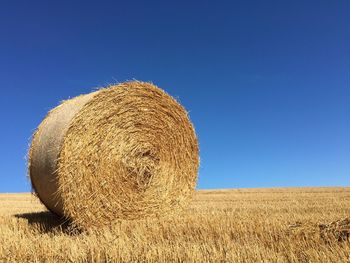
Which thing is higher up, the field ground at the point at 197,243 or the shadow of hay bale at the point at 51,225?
the shadow of hay bale at the point at 51,225

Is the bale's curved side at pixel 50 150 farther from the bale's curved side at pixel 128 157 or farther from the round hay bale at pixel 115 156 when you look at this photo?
the bale's curved side at pixel 128 157

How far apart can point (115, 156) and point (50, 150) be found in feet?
3.58

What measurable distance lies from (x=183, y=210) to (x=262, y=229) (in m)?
3.08

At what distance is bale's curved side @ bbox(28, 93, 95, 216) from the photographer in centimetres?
777

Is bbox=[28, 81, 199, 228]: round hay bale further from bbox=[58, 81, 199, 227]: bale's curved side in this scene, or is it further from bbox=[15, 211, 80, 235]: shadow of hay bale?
bbox=[15, 211, 80, 235]: shadow of hay bale

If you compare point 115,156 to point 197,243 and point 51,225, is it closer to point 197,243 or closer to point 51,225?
point 51,225

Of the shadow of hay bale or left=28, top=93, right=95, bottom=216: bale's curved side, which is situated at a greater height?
left=28, top=93, right=95, bottom=216: bale's curved side

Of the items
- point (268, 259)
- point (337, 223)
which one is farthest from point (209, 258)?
point (337, 223)

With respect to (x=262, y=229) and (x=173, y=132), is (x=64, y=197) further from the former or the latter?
(x=262, y=229)

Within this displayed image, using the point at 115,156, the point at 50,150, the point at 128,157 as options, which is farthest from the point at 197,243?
the point at 50,150

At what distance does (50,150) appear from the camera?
7.91 metres

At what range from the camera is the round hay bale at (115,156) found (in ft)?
25.2

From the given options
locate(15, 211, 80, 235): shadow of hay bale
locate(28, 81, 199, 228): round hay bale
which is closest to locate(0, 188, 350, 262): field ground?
locate(15, 211, 80, 235): shadow of hay bale

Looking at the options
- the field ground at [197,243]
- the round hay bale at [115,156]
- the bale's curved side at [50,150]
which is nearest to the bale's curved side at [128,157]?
the round hay bale at [115,156]
